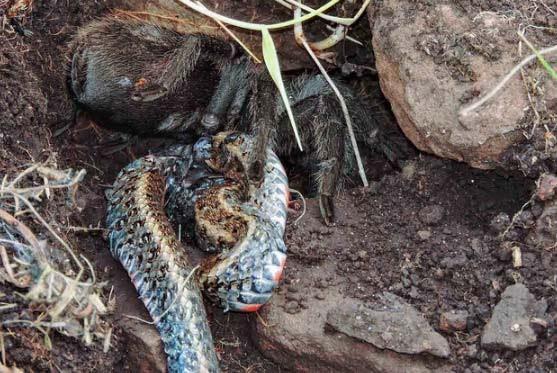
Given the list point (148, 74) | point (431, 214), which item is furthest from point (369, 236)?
point (148, 74)

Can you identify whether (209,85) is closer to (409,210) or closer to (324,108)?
(324,108)

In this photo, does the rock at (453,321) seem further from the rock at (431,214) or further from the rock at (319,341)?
the rock at (431,214)

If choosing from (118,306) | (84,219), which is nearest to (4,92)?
(84,219)

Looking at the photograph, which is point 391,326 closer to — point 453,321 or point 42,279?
point 453,321

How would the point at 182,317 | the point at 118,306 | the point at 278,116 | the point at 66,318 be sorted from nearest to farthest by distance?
the point at 66,318 < the point at 182,317 < the point at 118,306 < the point at 278,116

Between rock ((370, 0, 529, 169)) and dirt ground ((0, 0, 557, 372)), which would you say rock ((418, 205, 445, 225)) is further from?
rock ((370, 0, 529, 169))

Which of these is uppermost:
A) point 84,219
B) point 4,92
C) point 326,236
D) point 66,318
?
point 4,92
